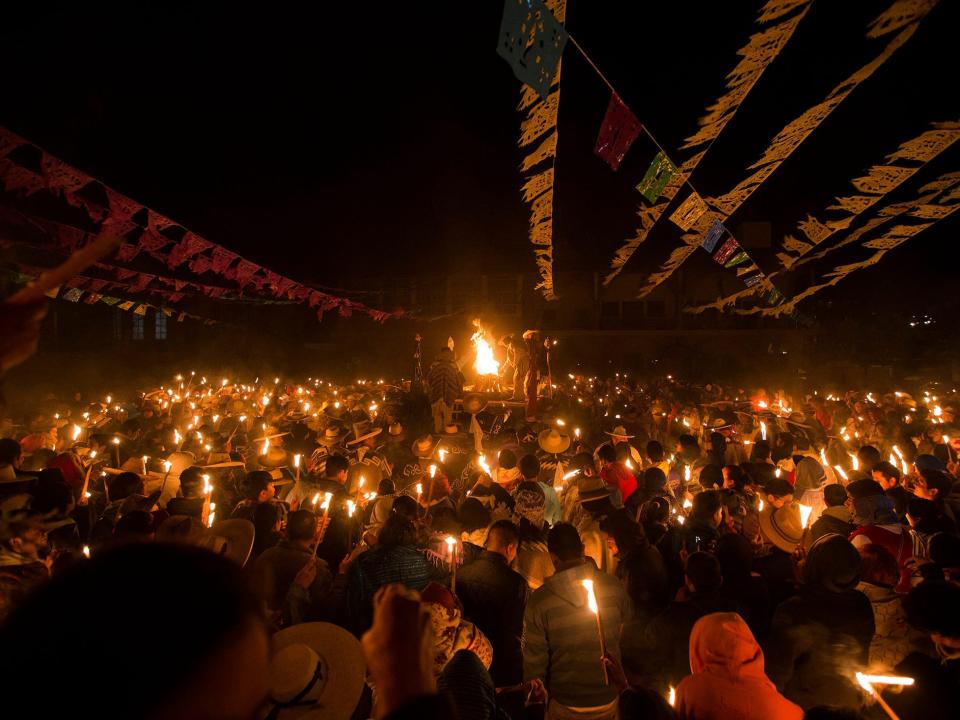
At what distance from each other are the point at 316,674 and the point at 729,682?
195 centimetres

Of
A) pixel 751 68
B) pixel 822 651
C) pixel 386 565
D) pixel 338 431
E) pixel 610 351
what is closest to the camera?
pixel 822 651

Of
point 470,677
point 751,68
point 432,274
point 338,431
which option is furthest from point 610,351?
point 470,677

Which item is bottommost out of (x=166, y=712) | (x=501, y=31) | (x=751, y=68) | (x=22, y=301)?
(x=166, y=712)

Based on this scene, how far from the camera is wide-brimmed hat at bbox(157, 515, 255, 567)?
144 inches

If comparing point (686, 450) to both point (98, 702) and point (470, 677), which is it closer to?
point (470, 677)

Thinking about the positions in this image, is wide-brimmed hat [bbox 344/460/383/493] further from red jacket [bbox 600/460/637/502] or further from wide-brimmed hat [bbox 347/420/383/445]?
red jacket [bbox 600/460/637/502]

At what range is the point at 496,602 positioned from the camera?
359 cm

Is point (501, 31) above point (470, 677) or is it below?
above

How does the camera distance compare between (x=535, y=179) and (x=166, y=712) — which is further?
(x=535, y=179)

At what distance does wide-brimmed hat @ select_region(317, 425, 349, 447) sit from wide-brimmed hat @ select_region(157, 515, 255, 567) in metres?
4.78

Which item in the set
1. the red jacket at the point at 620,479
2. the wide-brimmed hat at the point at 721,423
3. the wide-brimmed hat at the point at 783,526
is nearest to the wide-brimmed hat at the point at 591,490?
the red jacket at the point at 620,479

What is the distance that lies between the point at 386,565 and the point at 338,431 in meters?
6.18

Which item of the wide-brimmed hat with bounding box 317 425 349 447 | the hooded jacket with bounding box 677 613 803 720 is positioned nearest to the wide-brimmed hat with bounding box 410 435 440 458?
the wide-brimmed hat with bounding box 317 425 349 447

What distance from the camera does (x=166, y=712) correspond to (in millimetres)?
801
